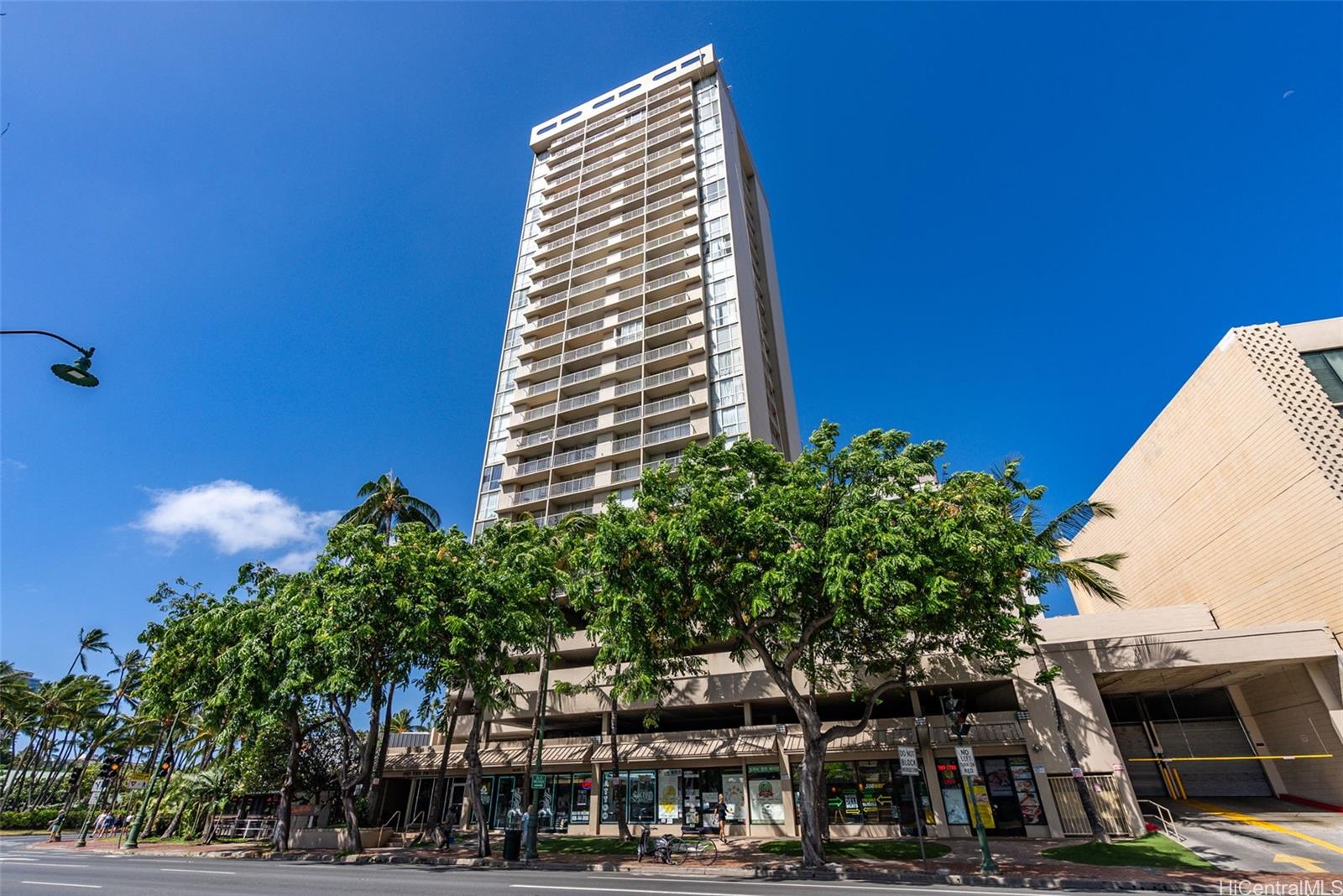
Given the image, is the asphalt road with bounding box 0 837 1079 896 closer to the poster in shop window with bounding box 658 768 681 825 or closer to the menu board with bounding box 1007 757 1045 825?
the poster in shop window with bounding box 658 768 681 825

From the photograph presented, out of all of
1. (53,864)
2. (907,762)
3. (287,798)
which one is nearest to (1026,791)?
(907,762)

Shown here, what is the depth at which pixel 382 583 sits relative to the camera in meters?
22.0

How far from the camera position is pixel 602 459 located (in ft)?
139

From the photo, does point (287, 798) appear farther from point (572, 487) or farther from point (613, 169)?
point (613, 169)

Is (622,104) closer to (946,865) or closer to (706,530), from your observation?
(706,530)

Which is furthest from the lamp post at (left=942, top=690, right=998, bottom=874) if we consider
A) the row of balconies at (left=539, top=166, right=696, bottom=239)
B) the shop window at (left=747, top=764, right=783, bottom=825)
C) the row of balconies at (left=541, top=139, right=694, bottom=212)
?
the row of balconies at (left=541, top=139, right=694, bottom=212)

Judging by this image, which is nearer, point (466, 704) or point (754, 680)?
point (754, 680)

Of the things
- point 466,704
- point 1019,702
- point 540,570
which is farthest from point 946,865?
point 466,704

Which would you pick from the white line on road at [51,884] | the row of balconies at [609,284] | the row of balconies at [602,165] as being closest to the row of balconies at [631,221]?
the row of balconies at [609,284]

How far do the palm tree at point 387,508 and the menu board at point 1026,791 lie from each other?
31617 mm

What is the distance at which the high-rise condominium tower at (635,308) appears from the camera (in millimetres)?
42531

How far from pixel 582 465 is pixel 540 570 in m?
18.8

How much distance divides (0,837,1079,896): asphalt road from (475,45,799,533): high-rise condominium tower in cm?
2260

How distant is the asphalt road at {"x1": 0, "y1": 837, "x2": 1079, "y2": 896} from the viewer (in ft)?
45.8
